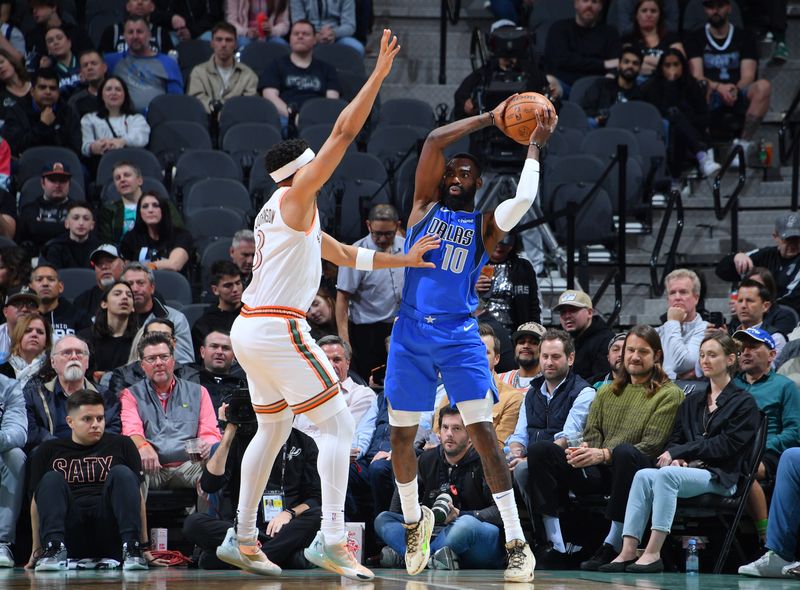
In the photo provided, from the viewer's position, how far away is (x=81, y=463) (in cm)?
813

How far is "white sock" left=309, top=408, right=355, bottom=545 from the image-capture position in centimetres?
596

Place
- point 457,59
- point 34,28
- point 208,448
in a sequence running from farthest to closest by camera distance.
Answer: point 457,59
point 34,28
point 208,448

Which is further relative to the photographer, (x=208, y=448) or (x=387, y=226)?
(x=387, y=226)

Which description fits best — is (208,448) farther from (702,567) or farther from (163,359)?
(702,567)

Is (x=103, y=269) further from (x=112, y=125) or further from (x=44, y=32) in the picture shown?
(x=44, y=32)

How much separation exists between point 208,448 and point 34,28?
7.33 m

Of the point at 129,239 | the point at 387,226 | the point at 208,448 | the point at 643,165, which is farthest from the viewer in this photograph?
the point at 643,165

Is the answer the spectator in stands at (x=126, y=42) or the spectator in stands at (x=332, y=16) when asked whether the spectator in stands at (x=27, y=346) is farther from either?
the spectator in stands at (x=332, y=16)

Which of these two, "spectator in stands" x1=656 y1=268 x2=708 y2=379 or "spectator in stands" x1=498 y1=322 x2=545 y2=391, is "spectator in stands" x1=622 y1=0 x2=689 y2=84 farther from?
"spectator in stands" x1=498 y1=322 x2=545 y2=391

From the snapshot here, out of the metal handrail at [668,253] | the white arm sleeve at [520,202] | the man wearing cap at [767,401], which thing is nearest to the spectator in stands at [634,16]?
the metal handrail at [668,253]

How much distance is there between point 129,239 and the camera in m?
11.0

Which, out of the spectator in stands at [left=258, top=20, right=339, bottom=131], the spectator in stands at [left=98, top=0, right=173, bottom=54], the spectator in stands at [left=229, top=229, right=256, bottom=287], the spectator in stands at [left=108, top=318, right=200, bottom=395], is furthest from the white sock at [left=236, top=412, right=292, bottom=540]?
the spectator in stands at [left=98, top=0, right=173, bottom=54]

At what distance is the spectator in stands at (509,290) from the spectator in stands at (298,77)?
13.6ft

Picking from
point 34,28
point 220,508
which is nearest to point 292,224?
point 220,508
